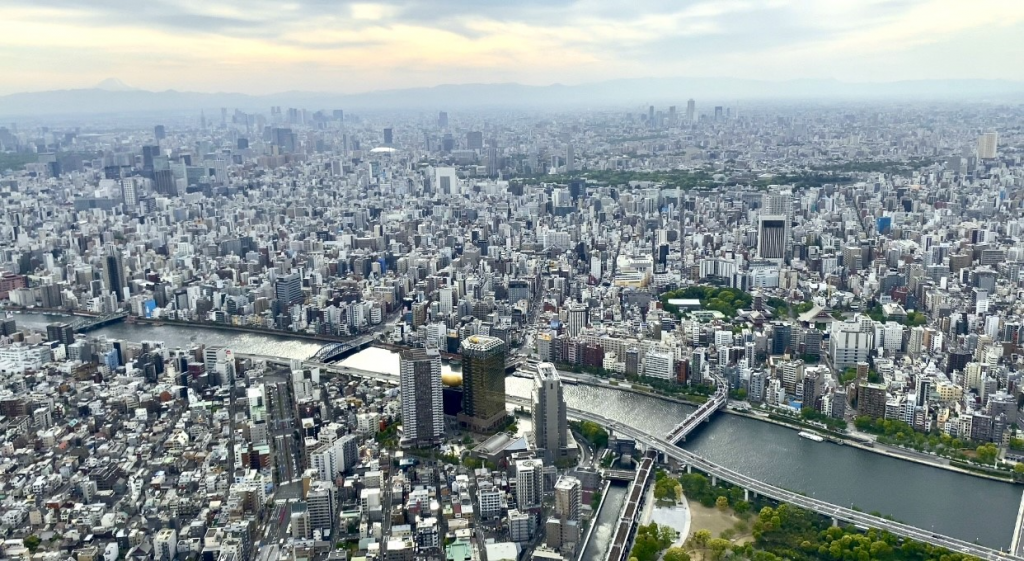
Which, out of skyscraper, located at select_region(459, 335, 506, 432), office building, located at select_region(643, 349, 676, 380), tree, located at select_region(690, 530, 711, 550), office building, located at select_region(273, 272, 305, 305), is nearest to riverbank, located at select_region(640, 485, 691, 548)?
tree, located at select_region(690, 530, 711, 550)

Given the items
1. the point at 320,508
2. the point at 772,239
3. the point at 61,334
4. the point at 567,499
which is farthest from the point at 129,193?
the point at 567,499

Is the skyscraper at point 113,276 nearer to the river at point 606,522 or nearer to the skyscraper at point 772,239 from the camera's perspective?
the river at point 606,522

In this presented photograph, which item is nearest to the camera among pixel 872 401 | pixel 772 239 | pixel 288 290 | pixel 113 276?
pixel 872 401

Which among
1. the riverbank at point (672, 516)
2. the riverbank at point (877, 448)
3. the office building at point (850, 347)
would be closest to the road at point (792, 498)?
the riverbank at point (672, 516)

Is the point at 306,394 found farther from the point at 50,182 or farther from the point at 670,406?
the point at 50,182

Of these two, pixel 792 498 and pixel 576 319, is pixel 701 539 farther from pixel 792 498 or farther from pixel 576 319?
pixel 576 319
